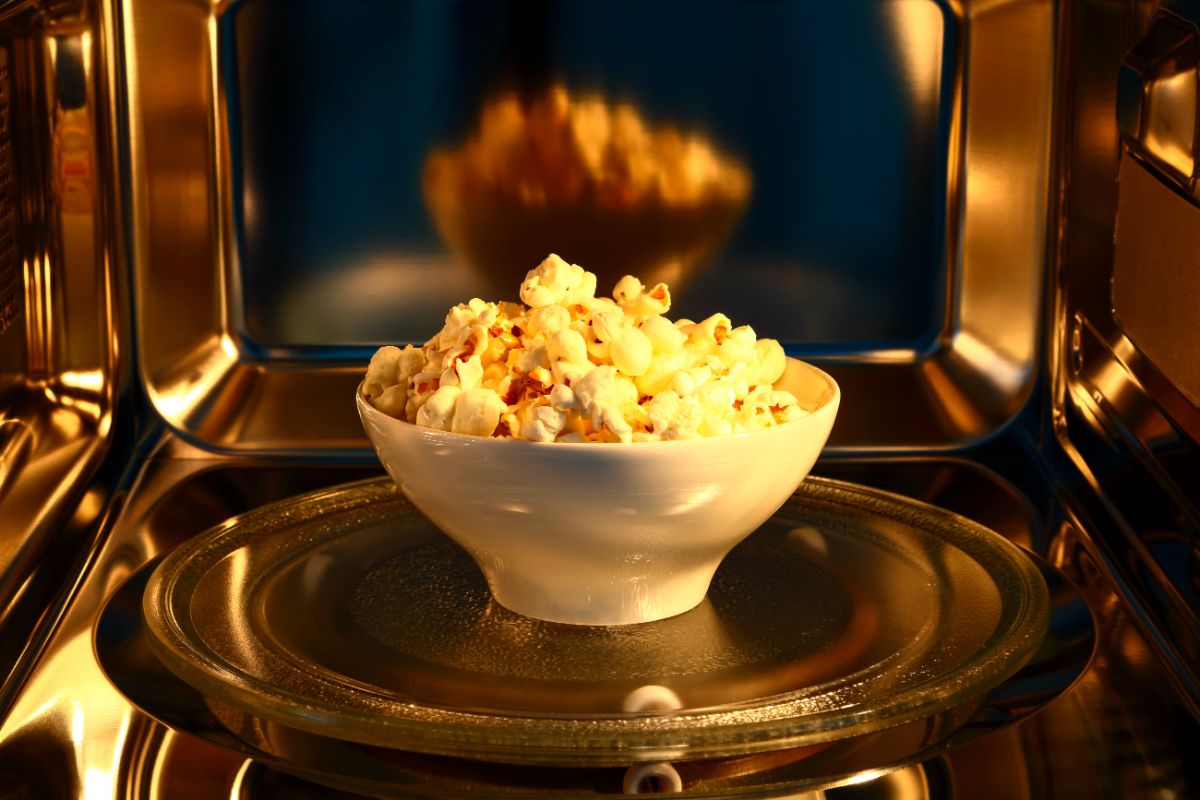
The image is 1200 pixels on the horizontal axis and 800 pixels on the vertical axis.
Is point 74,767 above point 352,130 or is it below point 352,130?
below

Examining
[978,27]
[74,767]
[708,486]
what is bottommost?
[74,767]

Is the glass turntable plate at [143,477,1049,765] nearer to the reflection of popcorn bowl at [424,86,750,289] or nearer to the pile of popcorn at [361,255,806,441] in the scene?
the pile of popcorn at [361,255,806,441]

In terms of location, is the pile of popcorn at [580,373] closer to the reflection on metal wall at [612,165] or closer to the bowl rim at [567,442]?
the bowl rim at [567,442]

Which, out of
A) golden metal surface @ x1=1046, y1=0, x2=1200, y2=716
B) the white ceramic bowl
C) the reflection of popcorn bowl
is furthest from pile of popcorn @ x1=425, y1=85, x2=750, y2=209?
the white ceramic bowl

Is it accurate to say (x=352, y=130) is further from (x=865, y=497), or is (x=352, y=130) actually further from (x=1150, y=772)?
(x=1150, y=772)

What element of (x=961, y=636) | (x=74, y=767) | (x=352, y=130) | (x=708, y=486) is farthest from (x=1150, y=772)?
(x=352, y=130)

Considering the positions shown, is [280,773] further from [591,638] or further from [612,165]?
[612,165]

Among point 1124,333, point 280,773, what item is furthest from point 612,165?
point 280,773
